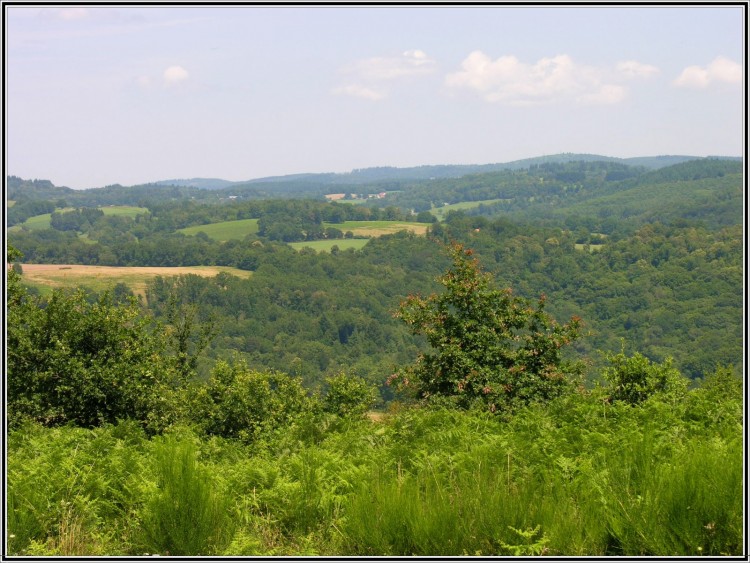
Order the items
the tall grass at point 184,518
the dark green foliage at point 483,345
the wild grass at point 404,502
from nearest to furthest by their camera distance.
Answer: the wild grass at point 404,502 < the tall grass at point 184,518 < the dark green foliage at point 483,345

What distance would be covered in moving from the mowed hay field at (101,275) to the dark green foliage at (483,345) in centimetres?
11030

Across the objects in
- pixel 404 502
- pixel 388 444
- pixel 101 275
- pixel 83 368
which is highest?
pixel 404 502

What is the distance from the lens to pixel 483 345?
14602 mm

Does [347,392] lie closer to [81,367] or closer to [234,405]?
[234,405]

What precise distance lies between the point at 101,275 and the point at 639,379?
141755 millimetres

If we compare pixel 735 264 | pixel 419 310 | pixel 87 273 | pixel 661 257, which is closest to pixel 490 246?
pixel 661 257

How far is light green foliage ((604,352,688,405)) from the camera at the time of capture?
37.4ft

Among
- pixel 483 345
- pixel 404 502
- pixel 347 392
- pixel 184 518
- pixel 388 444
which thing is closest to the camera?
pixel 404 502

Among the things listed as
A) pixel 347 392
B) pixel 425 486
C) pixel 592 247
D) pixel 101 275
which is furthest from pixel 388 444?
pixel 592 247

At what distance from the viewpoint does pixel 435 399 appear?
14.1m

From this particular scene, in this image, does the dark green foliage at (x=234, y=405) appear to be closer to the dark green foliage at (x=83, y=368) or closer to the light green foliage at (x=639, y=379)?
the dark green foliage at (x=83, y=368)

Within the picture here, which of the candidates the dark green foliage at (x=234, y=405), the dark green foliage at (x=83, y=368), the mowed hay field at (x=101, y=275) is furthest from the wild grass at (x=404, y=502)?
the mowed hay field at (x=101, y=275)

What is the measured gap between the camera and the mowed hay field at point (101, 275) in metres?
128

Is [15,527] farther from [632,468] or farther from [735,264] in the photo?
[735,264]
